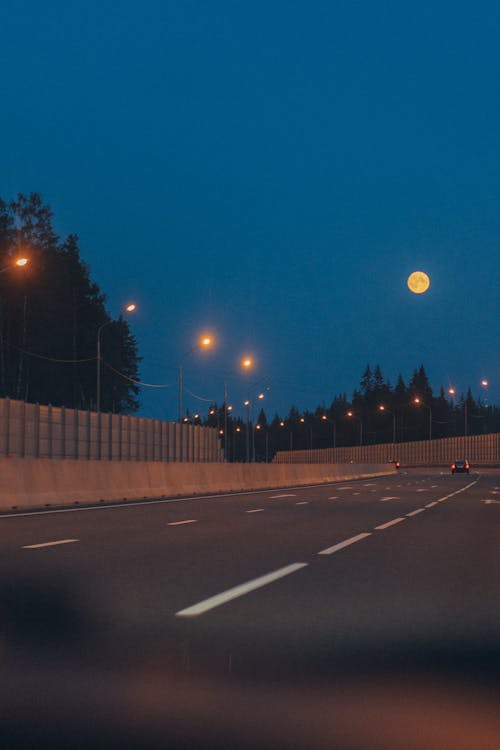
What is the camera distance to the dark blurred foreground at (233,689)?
495 centimetres

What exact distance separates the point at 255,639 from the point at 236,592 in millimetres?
2314

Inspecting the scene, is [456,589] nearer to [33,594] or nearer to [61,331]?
[33,594]

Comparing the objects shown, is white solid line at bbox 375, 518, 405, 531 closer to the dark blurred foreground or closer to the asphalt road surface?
the asphalt road surface

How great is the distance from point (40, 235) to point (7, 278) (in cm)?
578

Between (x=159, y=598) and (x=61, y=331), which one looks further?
(x=61, y=331)

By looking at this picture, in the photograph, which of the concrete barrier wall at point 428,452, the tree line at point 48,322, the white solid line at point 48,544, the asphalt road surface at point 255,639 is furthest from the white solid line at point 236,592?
the concrete barrier wall at point 428,452

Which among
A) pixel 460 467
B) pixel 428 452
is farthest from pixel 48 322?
pixel 428 452

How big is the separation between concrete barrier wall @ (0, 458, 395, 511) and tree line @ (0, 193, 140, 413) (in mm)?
45047

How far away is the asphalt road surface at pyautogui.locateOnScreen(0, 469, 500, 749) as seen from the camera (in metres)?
5.20

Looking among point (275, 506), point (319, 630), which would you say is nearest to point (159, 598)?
point (319, 630)

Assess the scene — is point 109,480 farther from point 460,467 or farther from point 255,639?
point 460,467

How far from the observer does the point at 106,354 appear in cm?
10888

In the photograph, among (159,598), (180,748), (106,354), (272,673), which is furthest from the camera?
(106,354)

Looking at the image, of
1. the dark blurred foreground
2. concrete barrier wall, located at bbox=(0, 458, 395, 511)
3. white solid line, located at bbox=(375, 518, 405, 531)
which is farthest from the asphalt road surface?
concrete barrier wall, located at bbox=(0, 458, 395, 511)
